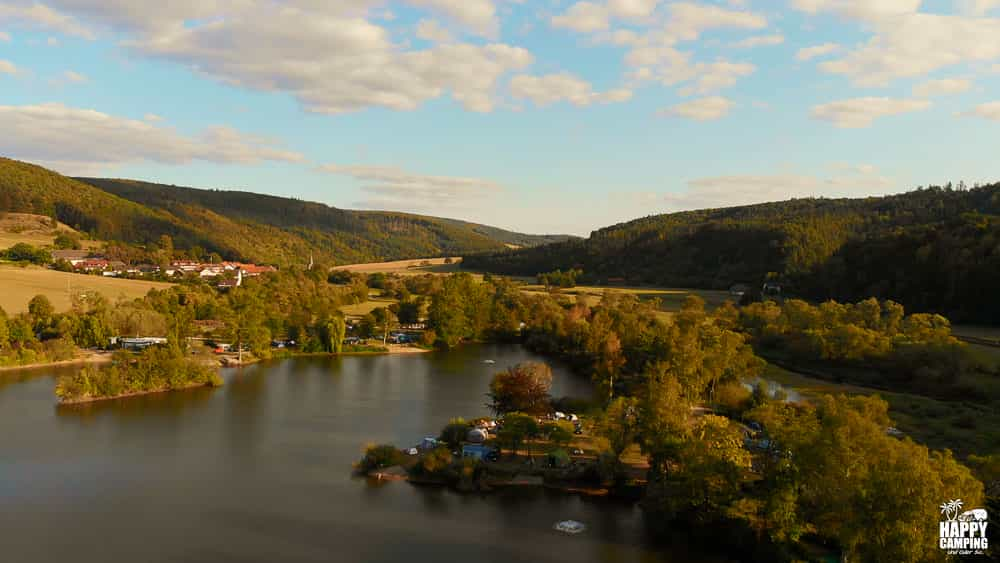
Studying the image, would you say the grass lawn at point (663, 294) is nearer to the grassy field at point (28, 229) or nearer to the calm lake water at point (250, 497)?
the calm lake water at point (250, 497)

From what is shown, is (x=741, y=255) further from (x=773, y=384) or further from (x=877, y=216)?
(x=773, y=384)

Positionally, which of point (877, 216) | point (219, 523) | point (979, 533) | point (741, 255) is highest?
point (877, 216)

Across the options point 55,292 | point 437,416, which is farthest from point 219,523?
point 55,292

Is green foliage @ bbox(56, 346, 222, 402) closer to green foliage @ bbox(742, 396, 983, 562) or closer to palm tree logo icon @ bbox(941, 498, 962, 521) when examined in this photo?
green foliage @ bbox(742, 396, 983, 562)

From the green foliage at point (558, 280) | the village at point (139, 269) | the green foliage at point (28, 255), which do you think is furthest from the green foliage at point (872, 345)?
the green foliage at point (28, 255)

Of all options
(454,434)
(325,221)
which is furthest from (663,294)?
(325,221)

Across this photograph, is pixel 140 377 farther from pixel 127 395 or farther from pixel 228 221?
pixel 228 221
